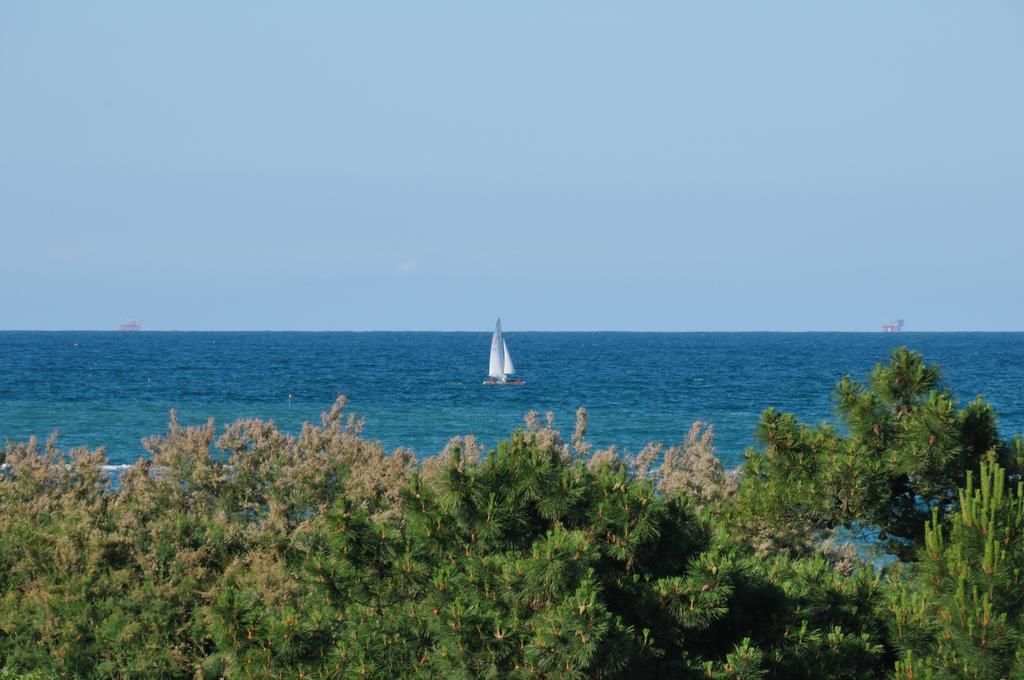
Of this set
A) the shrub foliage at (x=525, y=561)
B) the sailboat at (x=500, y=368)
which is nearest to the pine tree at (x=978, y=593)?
the shrub foliage at (x=525, y=561)

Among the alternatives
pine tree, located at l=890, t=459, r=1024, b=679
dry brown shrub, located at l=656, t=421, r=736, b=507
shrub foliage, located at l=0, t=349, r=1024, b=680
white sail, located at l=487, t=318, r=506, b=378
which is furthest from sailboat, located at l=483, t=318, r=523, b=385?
pine tree, located at l=890, t=459, r=1024, b=679

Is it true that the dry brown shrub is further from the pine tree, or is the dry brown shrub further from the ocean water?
the ocean water

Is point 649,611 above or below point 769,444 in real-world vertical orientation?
below

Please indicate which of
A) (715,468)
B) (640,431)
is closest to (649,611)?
(715,468)

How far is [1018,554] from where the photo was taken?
7.70 m

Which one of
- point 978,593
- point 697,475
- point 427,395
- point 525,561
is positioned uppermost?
point 525,561

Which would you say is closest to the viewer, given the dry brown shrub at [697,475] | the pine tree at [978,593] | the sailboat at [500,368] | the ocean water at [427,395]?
the pine tree at [978,593]

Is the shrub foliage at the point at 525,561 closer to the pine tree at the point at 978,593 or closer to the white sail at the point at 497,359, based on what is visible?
the pine tree at the point at 978,593

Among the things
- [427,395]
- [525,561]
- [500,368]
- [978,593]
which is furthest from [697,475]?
[500,368]

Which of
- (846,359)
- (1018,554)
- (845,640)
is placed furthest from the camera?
(846,359)

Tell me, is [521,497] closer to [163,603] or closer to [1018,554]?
[1018,554]

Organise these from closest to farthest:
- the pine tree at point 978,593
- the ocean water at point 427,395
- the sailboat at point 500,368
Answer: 1. the pine tree at point 978,593
2. the ocean water at point 427,395
3. the sailboat at point 500,368

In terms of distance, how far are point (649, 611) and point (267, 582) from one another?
14.7 feet

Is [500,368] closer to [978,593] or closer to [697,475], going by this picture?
[697,475]
